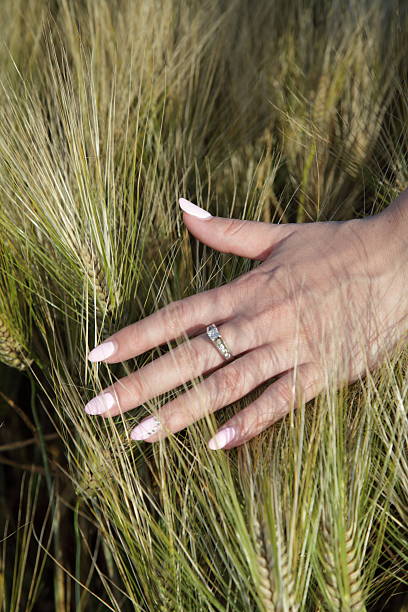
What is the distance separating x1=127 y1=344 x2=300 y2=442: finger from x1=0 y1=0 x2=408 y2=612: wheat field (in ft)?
0.10

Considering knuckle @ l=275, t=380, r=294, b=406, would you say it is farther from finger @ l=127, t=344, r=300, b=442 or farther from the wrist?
the wrist

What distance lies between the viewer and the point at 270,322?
0.76 m

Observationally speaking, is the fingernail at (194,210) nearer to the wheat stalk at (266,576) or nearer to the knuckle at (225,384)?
the knuckle at (225,384)

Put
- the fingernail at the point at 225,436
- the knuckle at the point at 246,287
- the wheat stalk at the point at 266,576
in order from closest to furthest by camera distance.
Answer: the wheat stalk at the point at 266,576 → the fingernail at the point at 225,436 → the knuckle at the point at 246,287

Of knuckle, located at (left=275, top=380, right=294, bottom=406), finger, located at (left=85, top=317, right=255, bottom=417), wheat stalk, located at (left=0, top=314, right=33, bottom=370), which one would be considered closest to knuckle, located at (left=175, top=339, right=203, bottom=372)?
finger, located at (left=85, top=317, right=255, bottom=417)

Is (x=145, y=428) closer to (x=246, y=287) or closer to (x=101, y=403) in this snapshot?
(x=101, y=403)

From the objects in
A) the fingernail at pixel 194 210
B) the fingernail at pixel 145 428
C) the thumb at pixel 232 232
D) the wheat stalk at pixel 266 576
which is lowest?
the wheat stalk at pixel 266 576

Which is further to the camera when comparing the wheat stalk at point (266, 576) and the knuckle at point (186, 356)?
Answer: the knuckle at point (186, 356)

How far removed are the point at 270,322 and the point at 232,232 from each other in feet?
0.45

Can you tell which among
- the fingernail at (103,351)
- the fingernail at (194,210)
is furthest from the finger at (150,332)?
the fingernail at (194,210)

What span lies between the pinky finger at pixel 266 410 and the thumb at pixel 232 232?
0.19 metres

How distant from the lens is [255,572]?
1.69 feet

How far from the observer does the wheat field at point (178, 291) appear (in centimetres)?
58

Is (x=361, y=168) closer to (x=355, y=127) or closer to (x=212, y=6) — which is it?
(x=355, y=127)
